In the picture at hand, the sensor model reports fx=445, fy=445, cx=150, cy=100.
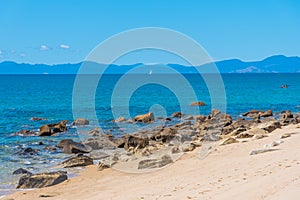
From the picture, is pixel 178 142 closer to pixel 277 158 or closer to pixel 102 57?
pixel 102 57

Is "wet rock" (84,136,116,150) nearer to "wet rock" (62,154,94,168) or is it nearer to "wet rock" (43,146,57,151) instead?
"wet rock" (43,146,57,151)

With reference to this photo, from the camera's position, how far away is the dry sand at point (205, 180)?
1017 cm

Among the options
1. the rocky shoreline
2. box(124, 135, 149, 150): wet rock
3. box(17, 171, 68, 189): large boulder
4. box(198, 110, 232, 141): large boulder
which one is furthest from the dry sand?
box(198, 110, 232, 141): large boulder

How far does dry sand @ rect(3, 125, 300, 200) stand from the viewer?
10.2 m

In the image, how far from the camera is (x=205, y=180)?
12328 millimetres

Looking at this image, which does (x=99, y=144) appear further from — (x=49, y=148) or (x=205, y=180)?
(x=205, y=180)

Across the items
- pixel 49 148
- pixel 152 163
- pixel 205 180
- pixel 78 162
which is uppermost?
pixel 205 180

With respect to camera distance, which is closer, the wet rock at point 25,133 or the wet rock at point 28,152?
the wet rock at point 28,152

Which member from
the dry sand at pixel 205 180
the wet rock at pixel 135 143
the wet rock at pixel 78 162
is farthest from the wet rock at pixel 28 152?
the dry sand at pixel 205 180

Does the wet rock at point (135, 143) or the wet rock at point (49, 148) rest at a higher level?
the wet rock at point (135, 143)

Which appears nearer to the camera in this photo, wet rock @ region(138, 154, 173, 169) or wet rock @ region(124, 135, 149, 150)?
wet rock @ region(138, 154, 173, 169)

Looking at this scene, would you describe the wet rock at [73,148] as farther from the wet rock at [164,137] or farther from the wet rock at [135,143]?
the wet rock at [164,137]

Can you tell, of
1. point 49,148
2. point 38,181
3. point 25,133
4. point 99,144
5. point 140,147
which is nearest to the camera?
point 38,181

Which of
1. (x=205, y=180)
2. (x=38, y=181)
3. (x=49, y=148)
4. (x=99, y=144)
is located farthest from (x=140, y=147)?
(x=205, y=180)
